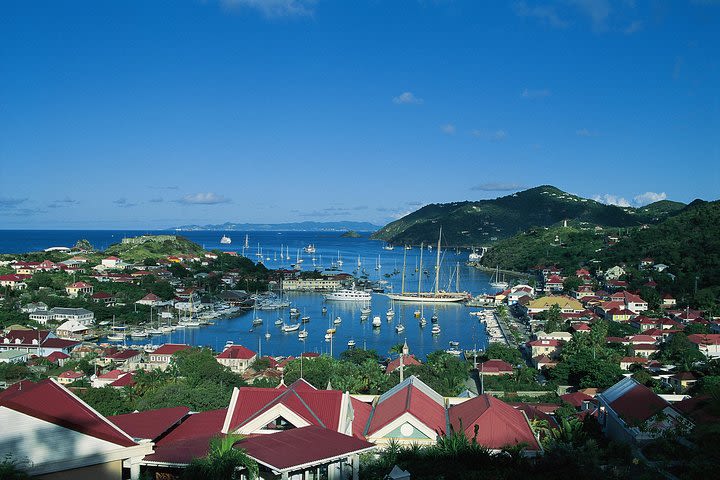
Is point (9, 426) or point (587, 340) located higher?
point (9, 426)

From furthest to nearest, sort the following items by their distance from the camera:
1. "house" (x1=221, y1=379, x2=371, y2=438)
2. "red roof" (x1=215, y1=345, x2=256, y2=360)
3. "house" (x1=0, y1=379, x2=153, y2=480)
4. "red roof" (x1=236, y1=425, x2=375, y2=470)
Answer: "red roof" (x1=215, y1=345, x2=256, y2=360) < "house" (x1=221, y1=379, x2=371, y2=438) < "red roof" (x1=236, y1=425, x2=375, y2=470) < "house" (x1=0, y1=379, x2=153, y2=480)

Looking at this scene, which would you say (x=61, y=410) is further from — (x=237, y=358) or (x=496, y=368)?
(x=237, y=358)

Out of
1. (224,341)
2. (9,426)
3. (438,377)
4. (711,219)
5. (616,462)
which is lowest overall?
(224,341)

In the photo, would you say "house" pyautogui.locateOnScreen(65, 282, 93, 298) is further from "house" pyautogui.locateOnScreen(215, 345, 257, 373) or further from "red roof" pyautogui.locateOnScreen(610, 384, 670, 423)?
"red roof" pyautogui.locateOnScreen(610, 384, 670, 423)

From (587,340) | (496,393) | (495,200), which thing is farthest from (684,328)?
(495,200)

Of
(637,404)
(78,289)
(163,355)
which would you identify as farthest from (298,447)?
(78,289)

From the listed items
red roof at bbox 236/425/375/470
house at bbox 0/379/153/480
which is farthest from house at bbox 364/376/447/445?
house at bbox 0/379/153/480

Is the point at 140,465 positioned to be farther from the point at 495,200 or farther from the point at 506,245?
the point at 495,200
